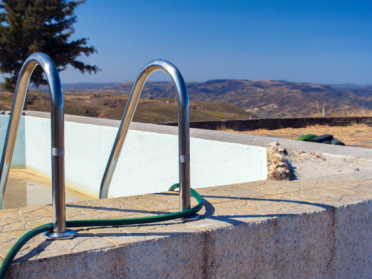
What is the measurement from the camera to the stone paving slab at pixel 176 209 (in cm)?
167

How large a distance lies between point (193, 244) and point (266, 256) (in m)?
0.55

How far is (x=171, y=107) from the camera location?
49344mm

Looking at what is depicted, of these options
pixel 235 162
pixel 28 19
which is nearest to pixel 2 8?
pixel 28 19

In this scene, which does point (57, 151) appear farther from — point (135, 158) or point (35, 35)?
point (35, 35)

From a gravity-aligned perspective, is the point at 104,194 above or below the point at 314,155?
below

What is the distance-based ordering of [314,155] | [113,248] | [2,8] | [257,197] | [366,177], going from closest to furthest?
[113,248] < [257,197] < [366,177] < [314,155] < [2,8]

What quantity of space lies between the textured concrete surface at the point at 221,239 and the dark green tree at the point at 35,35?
17851mm

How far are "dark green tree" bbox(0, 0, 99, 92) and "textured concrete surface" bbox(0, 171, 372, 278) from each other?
58.6ft

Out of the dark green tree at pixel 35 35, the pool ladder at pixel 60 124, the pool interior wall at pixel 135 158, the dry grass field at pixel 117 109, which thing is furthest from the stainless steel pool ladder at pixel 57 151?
the dry grass field at pixel 117 109

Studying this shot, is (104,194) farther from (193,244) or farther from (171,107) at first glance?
(171,107)

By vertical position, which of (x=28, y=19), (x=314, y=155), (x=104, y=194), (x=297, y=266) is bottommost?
(x=297, y=266)

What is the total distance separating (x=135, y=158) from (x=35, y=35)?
607 inches

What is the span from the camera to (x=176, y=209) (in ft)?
7.60

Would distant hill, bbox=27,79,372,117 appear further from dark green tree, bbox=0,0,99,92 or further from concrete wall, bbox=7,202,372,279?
concrete wall, bbox=7,202,372,279
